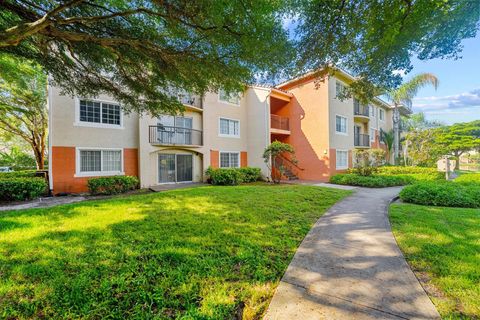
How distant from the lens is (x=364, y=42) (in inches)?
228

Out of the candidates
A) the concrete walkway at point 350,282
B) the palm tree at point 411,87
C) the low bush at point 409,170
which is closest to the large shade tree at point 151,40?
the concrete walkway at point 350,282

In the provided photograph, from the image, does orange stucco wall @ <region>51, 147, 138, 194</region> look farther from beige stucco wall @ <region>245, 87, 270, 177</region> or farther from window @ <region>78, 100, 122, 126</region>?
beige stucco wall @ <region>245, 87, 270, 177</region>

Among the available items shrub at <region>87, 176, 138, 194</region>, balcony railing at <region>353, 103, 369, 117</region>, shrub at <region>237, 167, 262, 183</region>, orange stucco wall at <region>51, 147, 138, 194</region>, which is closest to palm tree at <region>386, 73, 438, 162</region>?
balcony railing at <region>353, 103, 369, 117</region>

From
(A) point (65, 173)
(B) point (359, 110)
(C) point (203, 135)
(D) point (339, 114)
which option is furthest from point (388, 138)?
(A) point (65, 173)

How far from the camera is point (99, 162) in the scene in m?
12.2

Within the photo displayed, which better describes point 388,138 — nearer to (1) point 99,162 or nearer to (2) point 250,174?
(2) point 250,174

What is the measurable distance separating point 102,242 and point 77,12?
610cm

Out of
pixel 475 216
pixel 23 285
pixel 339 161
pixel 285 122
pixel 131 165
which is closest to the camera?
pixel 23 285

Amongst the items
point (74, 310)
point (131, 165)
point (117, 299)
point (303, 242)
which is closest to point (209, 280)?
point (117, 299)

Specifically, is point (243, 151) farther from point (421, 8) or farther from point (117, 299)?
point (117, 299)

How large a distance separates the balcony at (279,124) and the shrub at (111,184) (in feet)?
36.7

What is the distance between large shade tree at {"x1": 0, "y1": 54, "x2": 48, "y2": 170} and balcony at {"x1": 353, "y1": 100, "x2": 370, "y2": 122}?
23964 mm

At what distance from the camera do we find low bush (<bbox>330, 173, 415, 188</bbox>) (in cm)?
1274

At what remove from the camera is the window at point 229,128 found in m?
17.0
